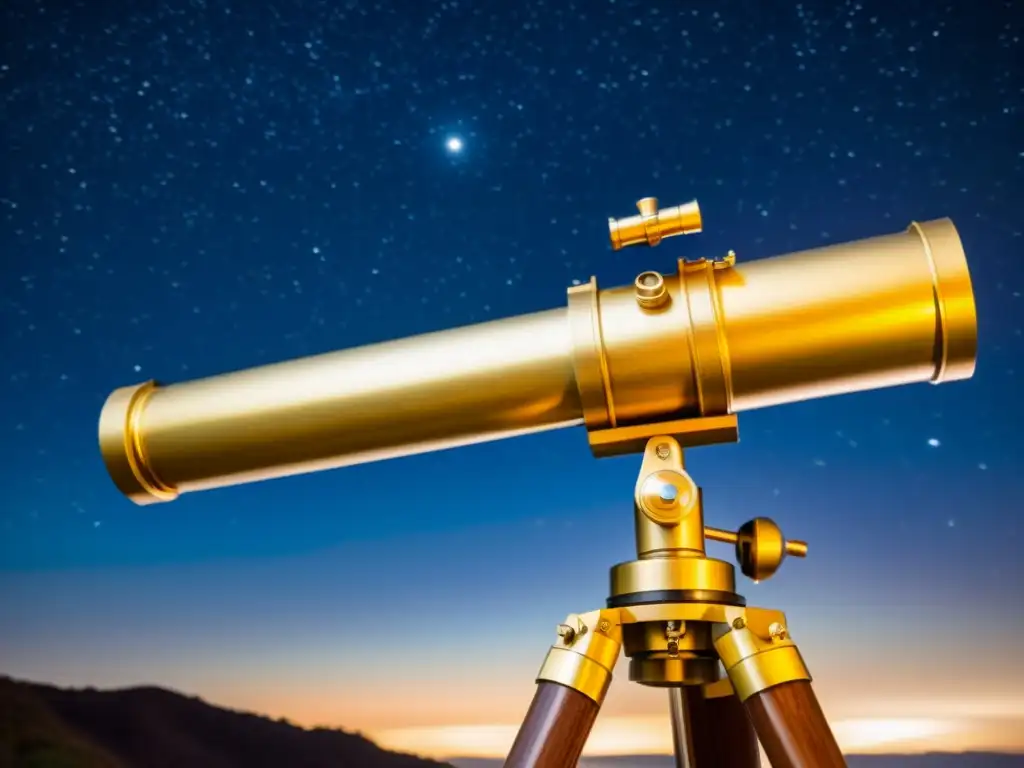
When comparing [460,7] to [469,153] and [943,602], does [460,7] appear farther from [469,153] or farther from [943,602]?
[943,602]

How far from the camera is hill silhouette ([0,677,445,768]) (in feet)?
7.61

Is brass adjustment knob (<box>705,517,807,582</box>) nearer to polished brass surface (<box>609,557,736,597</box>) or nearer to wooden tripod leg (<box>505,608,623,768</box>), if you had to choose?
polished brass surface (<box>609,557,736,597</box>)

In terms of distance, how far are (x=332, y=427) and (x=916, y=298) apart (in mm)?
614

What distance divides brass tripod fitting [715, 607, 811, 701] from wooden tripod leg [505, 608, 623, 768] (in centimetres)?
10

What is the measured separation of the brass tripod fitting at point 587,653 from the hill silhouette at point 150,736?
1.75 meters

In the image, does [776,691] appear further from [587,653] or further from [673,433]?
[673,433]

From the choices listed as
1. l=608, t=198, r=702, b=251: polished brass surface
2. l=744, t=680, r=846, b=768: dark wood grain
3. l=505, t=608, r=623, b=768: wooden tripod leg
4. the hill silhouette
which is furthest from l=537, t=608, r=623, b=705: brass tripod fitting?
the hill silhouette

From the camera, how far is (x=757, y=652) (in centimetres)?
69

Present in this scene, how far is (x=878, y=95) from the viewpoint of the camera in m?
2.05

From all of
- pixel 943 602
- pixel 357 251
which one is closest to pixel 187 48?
pixel 357 251

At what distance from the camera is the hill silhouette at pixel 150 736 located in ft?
7.61

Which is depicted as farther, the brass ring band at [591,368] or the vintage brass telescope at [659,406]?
the brass ring band at [591,368]

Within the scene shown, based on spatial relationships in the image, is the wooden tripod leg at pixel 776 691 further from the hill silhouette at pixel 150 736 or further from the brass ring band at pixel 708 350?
the hill silhouette at pixel 150 736

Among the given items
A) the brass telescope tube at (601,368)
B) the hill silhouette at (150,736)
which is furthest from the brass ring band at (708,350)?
the hill silhouette at (150,736)
